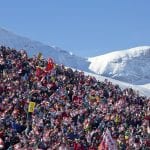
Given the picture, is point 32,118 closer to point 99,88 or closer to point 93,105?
point 93,105

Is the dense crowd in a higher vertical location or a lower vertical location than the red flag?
lower

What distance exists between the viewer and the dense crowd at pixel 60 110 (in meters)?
35.7

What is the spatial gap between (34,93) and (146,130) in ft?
22.1

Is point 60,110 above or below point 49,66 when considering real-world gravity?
below

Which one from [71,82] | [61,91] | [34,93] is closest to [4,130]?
[34,93]

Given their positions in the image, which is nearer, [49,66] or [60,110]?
[60,110]

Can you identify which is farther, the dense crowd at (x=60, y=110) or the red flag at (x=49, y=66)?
the red flag at (x=49, y=66)

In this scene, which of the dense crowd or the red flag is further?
the red flag

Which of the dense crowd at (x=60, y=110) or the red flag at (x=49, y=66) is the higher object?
the red flag at (x=49, y=66)

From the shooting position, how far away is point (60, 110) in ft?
140

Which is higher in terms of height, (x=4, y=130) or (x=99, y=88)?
(x=99, y=88)


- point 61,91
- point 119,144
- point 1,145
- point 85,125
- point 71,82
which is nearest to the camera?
point 1,145

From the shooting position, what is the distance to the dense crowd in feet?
117

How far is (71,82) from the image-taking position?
52.3 meters
